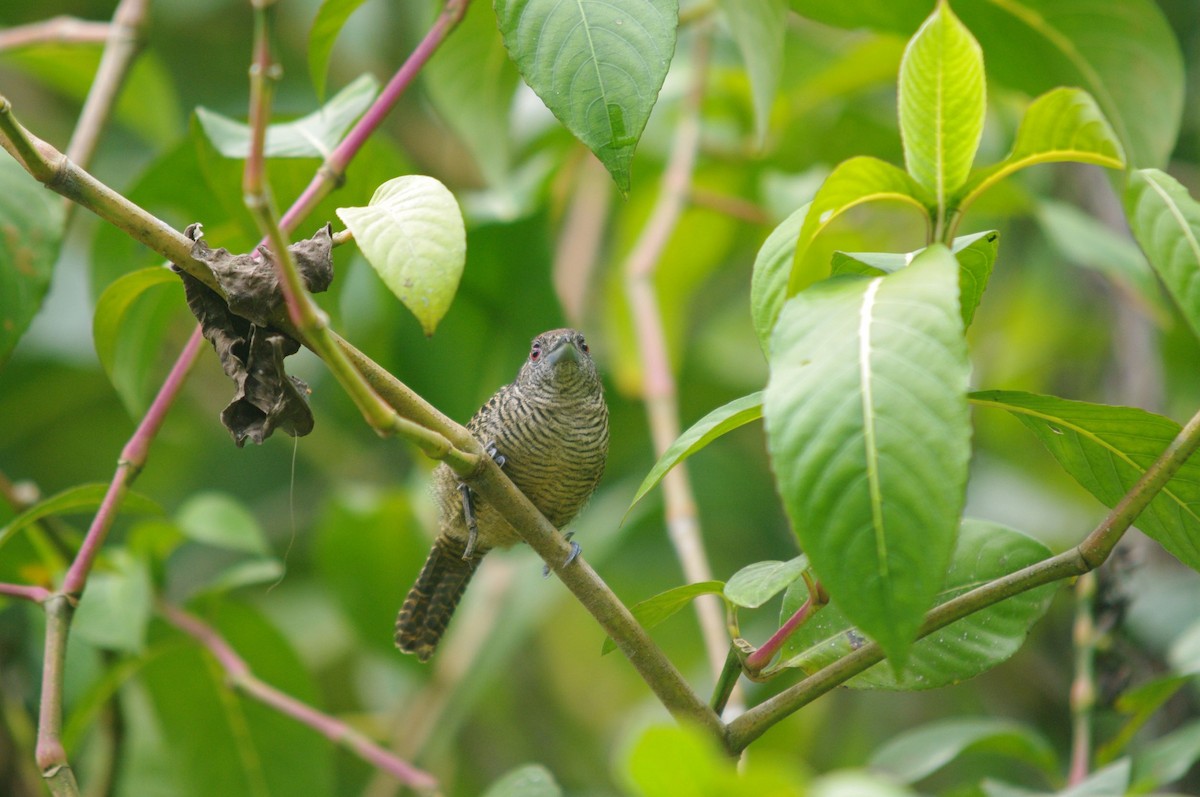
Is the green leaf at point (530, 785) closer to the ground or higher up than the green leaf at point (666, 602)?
closer to the ground

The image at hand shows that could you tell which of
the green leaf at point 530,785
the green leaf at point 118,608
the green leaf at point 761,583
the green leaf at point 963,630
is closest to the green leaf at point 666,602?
the green leaf at point 761,583

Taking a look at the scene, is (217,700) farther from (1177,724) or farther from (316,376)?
(1177,724)

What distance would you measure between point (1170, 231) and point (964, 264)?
0.25m

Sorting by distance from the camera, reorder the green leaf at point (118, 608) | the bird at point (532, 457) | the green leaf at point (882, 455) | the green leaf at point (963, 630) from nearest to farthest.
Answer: the green leaf at point (882, 455) < the green leaf at point (963, 630) < the green leaf at point (118, 608) < the bird at point (532, 457)

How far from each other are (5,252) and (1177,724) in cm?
304

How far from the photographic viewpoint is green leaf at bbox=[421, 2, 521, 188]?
2619 millimetres

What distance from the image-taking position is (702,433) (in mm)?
1385

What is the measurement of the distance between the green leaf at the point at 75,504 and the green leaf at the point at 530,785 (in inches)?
29.9

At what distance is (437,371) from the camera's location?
3.41m

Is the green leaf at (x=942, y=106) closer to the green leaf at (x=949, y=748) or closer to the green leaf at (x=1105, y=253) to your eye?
the green leaf at (x=949, y=748)

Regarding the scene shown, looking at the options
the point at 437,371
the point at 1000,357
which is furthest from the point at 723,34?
the point at 1000,357

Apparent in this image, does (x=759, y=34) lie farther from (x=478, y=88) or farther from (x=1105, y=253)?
(x=1105, y=253)

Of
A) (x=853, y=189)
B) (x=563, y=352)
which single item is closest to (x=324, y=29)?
(x=853, y=189)

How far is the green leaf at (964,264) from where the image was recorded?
144cm
